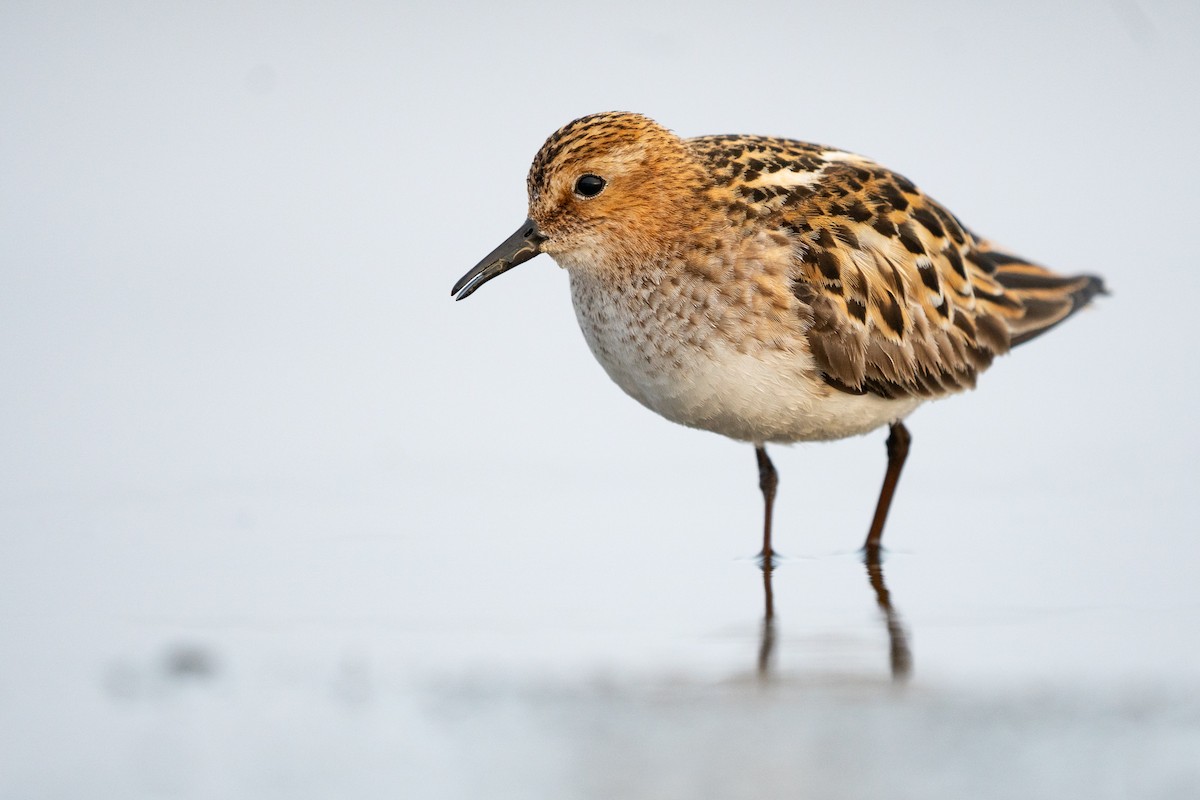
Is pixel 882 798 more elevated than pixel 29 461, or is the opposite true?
pixel 29 461

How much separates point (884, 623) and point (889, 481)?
71.1 inches

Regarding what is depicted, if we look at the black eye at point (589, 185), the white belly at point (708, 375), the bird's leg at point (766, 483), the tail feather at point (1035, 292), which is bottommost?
the bird's leg at point (766, 483)

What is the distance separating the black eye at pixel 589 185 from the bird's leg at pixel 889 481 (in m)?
1.91

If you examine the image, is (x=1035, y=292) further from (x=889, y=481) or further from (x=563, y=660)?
(x=563, y=660)

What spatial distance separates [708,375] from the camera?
6.55m

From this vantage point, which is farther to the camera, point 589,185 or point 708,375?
point 589,185

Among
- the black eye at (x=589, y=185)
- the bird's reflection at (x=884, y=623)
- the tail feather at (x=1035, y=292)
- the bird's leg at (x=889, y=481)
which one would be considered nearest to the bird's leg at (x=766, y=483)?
the bird's reflection at (x=884, y=623)

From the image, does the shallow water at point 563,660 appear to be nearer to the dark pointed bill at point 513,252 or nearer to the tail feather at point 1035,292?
the tail feather at point 1035,292

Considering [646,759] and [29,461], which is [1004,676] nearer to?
[646,759]

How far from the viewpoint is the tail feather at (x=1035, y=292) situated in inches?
315

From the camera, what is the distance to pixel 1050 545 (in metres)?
7.04

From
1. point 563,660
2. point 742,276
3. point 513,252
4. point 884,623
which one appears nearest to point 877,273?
point 742,276

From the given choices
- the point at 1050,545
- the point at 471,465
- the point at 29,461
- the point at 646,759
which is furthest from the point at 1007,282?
the point at 29,461

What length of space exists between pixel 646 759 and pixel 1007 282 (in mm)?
4259
